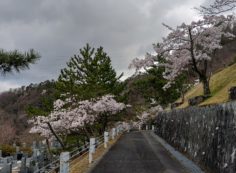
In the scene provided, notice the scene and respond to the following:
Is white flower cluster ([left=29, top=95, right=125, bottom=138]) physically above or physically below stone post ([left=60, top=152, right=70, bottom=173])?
above

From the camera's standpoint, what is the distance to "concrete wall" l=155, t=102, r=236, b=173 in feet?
37.0

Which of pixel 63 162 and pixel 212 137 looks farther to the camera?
pixel 212 137

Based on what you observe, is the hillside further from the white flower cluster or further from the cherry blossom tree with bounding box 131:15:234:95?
the cherry blossom tree with bounding box 131:15:234:95

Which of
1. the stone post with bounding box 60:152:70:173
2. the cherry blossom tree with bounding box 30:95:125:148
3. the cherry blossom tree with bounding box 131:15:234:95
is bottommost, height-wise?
the stone post with bounding box 60:152:70:173

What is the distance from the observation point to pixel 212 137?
13609 mm

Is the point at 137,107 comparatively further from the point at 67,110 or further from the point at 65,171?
the point at 65,171

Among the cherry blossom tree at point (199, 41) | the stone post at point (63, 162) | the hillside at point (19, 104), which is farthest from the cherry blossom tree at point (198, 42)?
the hillside at point (19, 104)

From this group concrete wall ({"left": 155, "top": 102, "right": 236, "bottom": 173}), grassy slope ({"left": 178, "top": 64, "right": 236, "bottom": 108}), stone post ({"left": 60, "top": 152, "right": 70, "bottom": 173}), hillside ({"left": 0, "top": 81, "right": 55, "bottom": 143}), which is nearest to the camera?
stone post ({"left": 60, "top": 152, "right": 70, "bottom": 173})

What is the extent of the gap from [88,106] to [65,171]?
26.2m

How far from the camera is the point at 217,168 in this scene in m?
12.4

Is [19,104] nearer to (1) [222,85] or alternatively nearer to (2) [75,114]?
(2) [75,114]

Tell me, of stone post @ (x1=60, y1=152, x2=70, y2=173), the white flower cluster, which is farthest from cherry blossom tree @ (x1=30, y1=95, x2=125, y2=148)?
stone post @ (x1=60, y1=152, x2=70, y2=173)

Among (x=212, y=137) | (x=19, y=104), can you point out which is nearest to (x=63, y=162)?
(x=212, y=137)

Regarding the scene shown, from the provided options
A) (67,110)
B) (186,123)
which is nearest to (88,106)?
(67,110)
